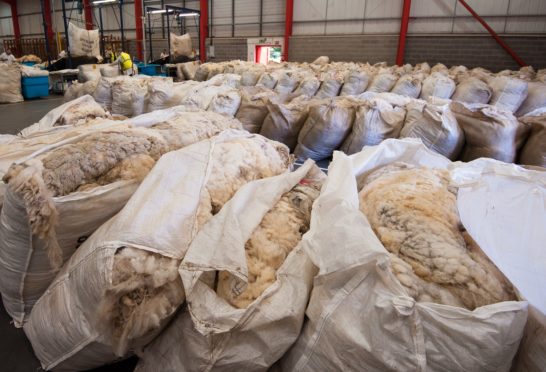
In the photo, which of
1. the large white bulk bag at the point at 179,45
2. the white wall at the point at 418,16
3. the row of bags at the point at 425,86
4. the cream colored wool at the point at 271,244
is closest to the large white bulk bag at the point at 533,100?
the row of bags at the point at 425,86

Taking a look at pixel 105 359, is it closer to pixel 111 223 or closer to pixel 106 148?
pixel 111 223

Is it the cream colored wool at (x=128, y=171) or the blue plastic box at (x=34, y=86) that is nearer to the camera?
the cream colored wool at (x=128, y=171)

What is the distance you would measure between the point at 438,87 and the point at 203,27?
1094 centimetres

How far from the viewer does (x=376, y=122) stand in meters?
2.99

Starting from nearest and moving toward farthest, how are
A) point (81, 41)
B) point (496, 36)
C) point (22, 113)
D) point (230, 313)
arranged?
point (230, 313), point (22, 113), point (496, 36), point (81, 41)

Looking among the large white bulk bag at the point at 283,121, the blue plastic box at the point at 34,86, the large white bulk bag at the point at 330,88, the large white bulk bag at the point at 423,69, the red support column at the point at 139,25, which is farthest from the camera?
the red support column at the point at 139,25

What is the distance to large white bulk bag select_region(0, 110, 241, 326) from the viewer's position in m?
1.07

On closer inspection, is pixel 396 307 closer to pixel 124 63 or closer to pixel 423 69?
pixel 423 69

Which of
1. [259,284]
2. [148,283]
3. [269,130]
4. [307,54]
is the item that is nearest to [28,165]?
[148,283]

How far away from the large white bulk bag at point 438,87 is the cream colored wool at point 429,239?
11.2ft

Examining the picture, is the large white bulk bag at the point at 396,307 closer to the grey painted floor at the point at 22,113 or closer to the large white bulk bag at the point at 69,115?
the large white bulk bag at the point at 69,115

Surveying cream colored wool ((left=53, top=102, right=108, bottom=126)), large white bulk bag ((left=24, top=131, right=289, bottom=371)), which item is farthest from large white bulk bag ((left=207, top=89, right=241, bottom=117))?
large white bulk bag ((left=24, top=131, right=289, bottom=371))

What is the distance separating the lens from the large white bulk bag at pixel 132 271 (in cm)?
88

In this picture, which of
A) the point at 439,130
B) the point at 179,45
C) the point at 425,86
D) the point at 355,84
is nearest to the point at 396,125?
the point at 439,130
